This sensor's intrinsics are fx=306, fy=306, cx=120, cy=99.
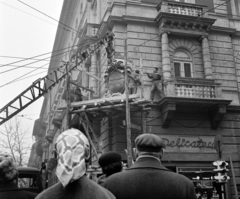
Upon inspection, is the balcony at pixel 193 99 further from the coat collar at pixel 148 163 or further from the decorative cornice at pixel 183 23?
the coat collar at pixel 148 163

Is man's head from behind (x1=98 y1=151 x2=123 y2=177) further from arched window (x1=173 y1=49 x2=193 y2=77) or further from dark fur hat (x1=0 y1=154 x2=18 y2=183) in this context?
arched window (x1=173 y1=49 x2=193 y2=77)

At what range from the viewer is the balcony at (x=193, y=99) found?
1619cm

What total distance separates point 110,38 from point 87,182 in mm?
15738

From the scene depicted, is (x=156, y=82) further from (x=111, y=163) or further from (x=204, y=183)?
(x=111, y=163)

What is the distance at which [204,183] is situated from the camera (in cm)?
1630

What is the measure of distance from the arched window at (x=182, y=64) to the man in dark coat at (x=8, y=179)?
1541 centimetres

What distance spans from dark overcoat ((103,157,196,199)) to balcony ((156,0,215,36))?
1571cm

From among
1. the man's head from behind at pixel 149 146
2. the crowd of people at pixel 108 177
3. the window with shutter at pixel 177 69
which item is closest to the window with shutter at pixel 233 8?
the window with shutter at pixel 177 69

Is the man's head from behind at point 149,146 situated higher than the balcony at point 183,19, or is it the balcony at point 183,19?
the balcony at point 183,19

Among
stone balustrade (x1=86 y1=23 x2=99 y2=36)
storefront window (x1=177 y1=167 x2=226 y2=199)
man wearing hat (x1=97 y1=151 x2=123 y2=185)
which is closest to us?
man wearing hat (x1=97 y1=151 x2=123 y2=185)

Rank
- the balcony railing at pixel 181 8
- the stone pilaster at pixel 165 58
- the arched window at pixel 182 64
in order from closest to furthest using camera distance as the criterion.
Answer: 1. the stone pilaster at pixel 165 58
2. the balcony railing at pixel 181 8
3. the arched window at pixel 182 64

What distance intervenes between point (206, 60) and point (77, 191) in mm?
17419

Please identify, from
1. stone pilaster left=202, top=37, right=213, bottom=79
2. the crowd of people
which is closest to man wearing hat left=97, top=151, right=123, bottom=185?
the crowd of people

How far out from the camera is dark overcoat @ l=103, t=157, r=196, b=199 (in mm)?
3082
